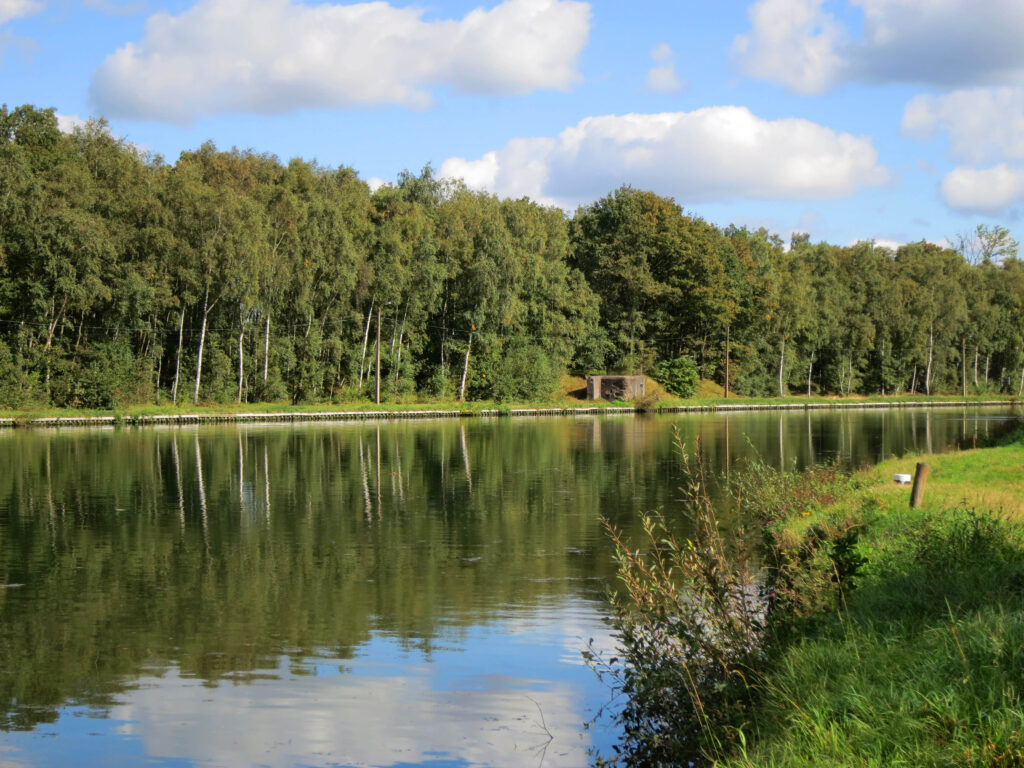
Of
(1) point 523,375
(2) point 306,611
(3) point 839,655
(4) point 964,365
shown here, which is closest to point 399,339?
(1) point 523,375

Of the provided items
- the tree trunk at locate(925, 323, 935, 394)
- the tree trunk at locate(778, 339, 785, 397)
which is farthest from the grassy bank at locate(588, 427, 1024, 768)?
the tree trunk at locate(925, 323, 935, 394)

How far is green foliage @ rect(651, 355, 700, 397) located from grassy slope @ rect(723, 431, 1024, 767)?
269 feet

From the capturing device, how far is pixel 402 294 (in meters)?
75.1

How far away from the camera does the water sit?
378 inches

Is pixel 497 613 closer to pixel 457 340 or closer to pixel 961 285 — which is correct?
pixel 457 340

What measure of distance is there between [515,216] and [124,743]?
7864 cm

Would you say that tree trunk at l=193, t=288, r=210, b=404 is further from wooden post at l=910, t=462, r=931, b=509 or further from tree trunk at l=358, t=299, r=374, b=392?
wooden post at l=910, t=462, r=931, b=509

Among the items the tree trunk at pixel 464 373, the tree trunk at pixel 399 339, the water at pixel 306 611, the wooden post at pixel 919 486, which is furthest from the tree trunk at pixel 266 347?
the wooden post at pixel 919 486

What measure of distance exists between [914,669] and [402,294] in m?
69.2

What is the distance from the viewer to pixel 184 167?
6519cm

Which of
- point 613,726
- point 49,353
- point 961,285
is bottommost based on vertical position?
point 613,726

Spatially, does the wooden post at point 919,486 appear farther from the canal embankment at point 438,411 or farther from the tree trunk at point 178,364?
the tree trunk at point 178,364

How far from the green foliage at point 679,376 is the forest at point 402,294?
41.0 inches

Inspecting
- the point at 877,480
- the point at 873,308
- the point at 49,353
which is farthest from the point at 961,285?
the point at 877,480
